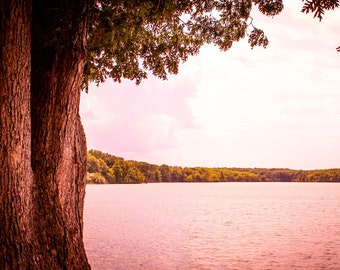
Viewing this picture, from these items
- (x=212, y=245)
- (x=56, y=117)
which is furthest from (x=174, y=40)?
(x=212, y=245)

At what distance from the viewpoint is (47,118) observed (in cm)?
623

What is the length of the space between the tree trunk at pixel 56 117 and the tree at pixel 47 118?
0.02 meters

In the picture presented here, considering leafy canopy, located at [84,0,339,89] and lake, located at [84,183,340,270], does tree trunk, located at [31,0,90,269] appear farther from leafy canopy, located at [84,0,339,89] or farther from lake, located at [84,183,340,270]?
lake, located at [84,183,340,270]

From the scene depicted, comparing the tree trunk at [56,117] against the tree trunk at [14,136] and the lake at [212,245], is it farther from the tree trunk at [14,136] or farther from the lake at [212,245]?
the lake at [212,245]

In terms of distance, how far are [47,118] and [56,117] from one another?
14cm

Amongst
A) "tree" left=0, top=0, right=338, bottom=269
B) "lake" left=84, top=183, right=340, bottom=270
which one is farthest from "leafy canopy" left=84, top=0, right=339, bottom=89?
"lake" left=84, top=183, right=340, bottom=270

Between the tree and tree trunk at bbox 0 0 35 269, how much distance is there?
13 millimetres

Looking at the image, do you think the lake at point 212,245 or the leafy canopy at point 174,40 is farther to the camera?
the lake at point 212,245

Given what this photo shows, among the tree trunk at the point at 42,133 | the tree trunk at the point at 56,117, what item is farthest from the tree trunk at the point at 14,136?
the tree trunk at the point at 56,117

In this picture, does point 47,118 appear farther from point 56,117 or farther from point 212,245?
point 212,245

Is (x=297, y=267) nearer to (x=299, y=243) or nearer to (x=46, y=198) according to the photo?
(x=299, y=243)

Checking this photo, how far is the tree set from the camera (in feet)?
17.7

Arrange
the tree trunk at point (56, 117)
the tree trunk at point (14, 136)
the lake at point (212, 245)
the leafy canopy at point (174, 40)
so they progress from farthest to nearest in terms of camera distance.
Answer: the lake at point (212, 245) < the leafy canopy at point (174, 40) < the tree trunk at point (56, 117) < the tree trunk at point (14, 136)

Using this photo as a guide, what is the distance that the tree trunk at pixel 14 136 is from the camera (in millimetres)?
5312
